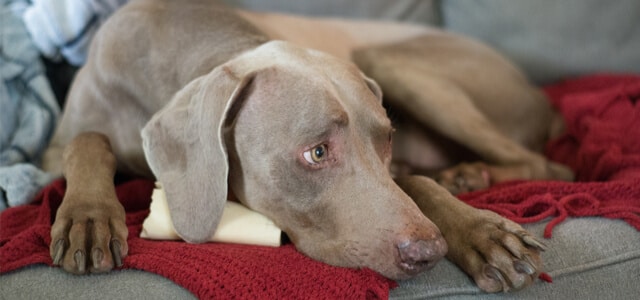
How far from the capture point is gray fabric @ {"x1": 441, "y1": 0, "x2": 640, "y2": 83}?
313 cm

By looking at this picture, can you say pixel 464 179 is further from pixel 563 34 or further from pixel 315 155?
pixel 563 34

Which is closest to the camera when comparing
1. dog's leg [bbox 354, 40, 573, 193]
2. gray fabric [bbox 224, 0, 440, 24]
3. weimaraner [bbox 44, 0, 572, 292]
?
weimaraner [bbox 44, 0, 572, 292]

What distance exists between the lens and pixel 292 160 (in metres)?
1.59

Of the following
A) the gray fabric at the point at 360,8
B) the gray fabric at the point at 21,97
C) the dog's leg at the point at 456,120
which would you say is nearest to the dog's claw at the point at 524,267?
the dog's leg at the point at 456,120

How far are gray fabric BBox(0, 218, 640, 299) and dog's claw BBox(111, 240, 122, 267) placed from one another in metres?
0.03

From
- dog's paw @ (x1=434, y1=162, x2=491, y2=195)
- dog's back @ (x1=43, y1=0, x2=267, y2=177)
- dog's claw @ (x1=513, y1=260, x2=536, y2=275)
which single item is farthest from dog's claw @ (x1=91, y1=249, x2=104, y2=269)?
dog's paw @ (x1=434, y1=162, x2=491, y2=195)

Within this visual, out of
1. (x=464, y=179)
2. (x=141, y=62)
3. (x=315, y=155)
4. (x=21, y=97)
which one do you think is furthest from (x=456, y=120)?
(x=21, y=97)

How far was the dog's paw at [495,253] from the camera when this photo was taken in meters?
1.50

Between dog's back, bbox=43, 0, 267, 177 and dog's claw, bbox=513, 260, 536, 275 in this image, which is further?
dog's back, bbox=43, 0, 267, 177

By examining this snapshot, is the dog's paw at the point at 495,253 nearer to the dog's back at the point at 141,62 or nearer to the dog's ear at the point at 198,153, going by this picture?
the dog's ear at the point at 198,153

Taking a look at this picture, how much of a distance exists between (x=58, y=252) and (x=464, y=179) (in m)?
1.37

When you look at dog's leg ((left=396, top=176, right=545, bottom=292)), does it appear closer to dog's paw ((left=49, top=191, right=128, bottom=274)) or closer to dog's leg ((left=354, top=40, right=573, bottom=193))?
dog's leg ((left=354, top=40, right=573, bottom=193))

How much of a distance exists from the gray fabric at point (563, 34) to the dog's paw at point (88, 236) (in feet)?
7.39

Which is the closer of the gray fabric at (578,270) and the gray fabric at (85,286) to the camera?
the gray fabric at (85,286)
